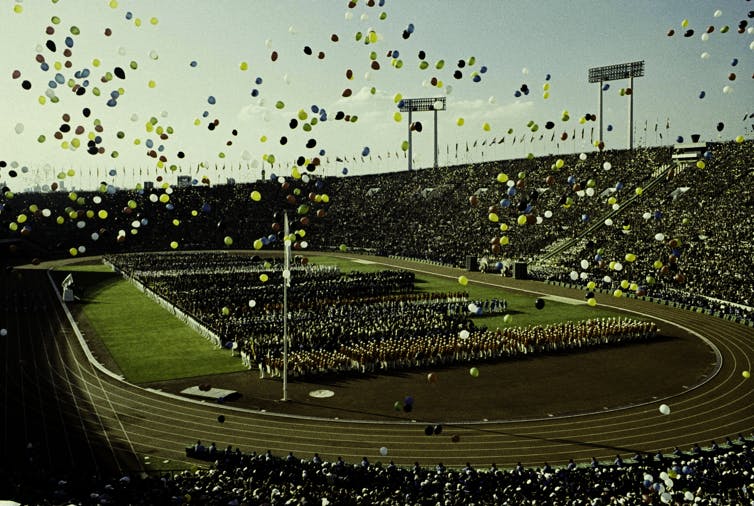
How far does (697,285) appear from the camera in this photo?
46469 millimetres

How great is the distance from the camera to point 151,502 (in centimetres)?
1362

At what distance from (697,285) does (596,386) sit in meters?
26.0

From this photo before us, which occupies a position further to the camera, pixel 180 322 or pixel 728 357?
pixel 180 322

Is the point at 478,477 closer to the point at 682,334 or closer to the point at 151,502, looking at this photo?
the point at 151,502

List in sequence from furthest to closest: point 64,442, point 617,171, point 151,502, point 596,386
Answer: point 617,171, point 596,386, point 64,442, point 151,502

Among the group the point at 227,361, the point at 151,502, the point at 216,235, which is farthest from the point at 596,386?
the point at 216,235

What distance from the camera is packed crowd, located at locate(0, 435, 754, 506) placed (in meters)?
13.8

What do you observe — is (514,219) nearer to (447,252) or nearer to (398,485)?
(447,252)

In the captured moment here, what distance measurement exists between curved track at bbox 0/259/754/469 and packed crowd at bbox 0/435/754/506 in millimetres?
2224

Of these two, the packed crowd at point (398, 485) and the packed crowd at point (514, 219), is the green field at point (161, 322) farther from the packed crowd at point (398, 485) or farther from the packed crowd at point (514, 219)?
the packed crowd at point (398, 485)

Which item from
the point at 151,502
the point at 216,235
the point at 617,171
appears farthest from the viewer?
the point at 216,235

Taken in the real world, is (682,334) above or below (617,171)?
below

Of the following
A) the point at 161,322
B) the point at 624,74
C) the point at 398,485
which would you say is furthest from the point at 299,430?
the point at 624,74

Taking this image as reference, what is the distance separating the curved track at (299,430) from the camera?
18.8m
